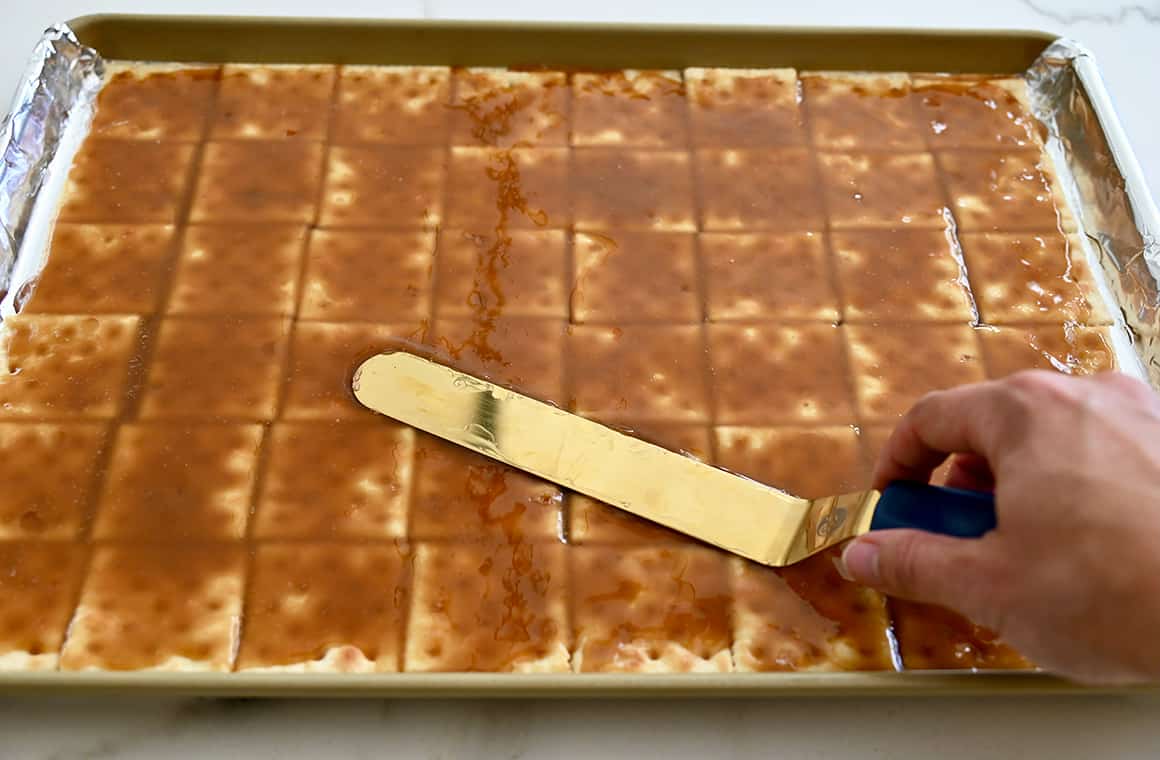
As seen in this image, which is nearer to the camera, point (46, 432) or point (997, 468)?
point (997, 468)

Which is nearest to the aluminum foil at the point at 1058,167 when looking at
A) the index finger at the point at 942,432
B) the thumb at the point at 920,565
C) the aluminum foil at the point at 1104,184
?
the aluminum foil at the point at 1104,184

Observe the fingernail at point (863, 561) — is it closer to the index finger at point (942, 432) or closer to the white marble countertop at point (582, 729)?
the index finger at point (942, 432)

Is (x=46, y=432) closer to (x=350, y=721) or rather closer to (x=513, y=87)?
(x=350, y=721)

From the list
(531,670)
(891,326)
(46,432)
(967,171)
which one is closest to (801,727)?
(531,670)

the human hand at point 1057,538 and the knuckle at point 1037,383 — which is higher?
the knuckle at point 1037,383

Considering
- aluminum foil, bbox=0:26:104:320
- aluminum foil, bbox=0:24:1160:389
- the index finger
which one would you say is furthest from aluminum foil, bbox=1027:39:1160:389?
aluminum foil, bbox=0:26:104:320

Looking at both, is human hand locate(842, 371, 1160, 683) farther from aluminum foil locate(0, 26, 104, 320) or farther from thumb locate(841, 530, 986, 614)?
aluminum foil locate(0, 26, 104, 320)

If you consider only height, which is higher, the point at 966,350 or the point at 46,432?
the point at 966,350
